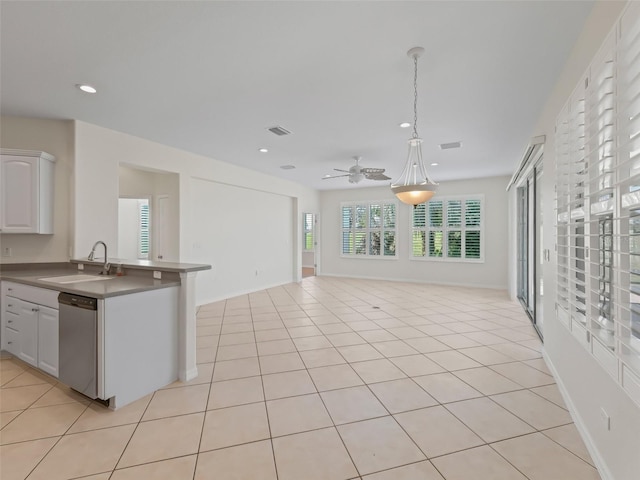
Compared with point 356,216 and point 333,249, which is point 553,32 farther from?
point 333,249

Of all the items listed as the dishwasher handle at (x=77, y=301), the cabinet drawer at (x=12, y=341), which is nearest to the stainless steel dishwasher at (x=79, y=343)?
the dishwasher handle at (x=77, y=301)

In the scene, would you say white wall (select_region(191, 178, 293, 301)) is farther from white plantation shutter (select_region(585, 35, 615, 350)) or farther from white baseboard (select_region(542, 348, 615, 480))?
white plantation shutter (select_region(585, 35, 615, 350))

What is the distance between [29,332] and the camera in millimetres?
2871

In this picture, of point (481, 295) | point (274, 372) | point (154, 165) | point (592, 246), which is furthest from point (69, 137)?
point (481, 295)

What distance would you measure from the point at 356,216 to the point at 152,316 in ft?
24.0

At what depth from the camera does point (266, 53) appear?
97.5 inches

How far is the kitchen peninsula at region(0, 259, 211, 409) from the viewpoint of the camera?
2.29 metres

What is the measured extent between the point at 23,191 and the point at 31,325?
1717 millimetres

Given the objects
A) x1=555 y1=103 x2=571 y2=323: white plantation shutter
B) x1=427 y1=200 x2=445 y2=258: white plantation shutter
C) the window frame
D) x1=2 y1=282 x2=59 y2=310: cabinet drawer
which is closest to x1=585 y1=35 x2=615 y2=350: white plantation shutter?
x1=555 y1=103 x2=571 y2=323: white plantation shutter

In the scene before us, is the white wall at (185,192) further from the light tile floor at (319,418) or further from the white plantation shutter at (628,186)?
the white plantation shutter at (628,186)

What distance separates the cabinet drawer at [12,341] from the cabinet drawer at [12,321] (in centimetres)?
4

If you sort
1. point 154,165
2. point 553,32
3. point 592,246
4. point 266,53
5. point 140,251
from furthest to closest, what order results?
point 140,251 → point 154,165 → point 266,53 → point 553,32 → point 592,246

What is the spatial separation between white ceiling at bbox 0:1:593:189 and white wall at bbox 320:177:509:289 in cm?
354

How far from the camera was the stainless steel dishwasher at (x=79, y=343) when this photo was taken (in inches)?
89.1
